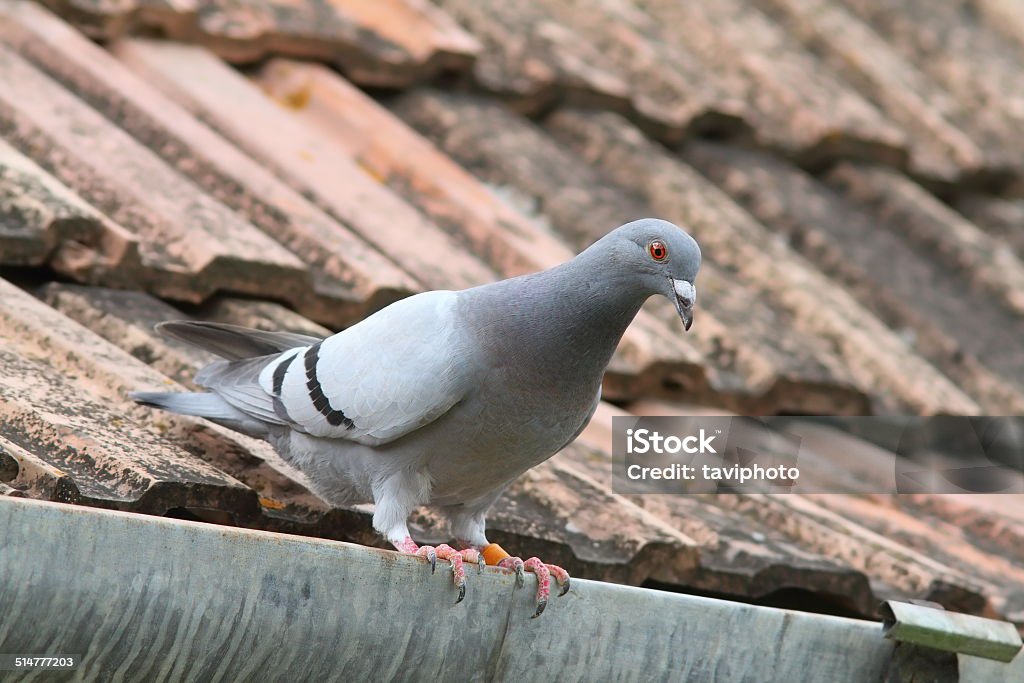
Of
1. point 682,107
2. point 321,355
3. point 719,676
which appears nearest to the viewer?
point 719,676

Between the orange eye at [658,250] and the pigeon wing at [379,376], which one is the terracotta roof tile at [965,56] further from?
the pigeon wing at [379,376]

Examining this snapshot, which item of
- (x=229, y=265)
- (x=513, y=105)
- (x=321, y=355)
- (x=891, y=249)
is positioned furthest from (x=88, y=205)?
(x=891, y=249)

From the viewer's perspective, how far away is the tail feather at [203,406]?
2.78 m

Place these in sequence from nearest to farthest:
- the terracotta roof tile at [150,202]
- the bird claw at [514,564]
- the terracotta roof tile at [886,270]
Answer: the bird claw at [514,564] < the terracotta roof tile at [150,202] < the terracotta roof tile at [886,270]

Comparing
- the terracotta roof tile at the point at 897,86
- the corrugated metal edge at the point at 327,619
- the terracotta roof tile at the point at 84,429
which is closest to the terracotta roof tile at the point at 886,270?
the terracotta roof tile at the point at 897,86

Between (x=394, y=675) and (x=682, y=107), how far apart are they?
3.53 m

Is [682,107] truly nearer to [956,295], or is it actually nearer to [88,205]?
[956,295]

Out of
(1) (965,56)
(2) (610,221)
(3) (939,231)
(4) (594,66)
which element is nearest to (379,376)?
(2) (610,221)

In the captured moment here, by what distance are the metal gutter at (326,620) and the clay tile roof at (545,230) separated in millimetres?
355

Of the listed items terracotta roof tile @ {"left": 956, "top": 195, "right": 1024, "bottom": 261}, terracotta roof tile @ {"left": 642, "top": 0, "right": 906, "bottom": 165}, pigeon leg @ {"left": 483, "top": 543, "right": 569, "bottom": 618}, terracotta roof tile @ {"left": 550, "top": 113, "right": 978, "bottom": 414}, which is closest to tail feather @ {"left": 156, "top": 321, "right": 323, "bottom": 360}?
pigeon leg @ {"left": 483, "top": 543, "right": 569, "bottom": 618}

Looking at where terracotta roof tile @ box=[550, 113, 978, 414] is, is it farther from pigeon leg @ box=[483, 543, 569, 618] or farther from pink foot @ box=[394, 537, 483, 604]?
pink foot @ box=[394, 537, 483, 604]

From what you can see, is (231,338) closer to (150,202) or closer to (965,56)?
(150,202)

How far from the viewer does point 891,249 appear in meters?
5.19

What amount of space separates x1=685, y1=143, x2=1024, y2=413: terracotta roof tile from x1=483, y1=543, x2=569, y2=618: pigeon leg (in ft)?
7.74
